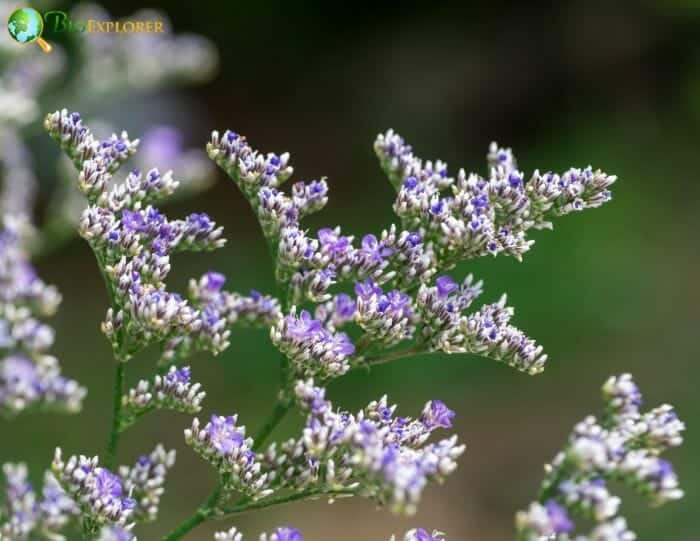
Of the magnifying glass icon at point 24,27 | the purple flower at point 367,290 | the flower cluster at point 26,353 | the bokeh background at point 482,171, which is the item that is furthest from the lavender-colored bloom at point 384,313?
the bokeh background at point 482,171

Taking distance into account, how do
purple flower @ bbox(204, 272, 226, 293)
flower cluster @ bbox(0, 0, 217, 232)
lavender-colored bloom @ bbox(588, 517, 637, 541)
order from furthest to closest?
flower cluster @ bbox(0, 0, 217, 232)
purple flower @ bbox(204, 272, 226, 293)
lavender-colored bloom @ bbox(588, 517, 637, 541)

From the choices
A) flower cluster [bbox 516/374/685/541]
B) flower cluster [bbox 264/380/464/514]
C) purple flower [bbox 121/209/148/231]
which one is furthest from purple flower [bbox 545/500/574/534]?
purple flower [bbox 121/209/148/231]

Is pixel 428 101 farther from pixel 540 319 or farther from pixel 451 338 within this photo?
pixel 451 338

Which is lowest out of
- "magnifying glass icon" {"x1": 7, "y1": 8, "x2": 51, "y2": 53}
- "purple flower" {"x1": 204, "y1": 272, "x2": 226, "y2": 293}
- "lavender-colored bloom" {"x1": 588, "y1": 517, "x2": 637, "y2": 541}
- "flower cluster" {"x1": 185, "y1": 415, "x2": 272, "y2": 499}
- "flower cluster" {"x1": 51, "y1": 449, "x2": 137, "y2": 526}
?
"lavender-colored bloom" {"x1": 588, "y1": 517, "x2": 637, "y2": 541}

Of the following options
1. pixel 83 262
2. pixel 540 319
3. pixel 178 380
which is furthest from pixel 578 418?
pixel 178 380

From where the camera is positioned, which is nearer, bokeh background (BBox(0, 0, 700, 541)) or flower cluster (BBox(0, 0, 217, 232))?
flower cluster (BBox(0, 0, 217, 232))

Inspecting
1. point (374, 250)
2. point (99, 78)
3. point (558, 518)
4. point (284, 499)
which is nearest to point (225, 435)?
point (284, 499)

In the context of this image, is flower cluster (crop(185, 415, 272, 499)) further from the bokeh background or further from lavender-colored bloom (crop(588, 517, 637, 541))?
the bokeh background
